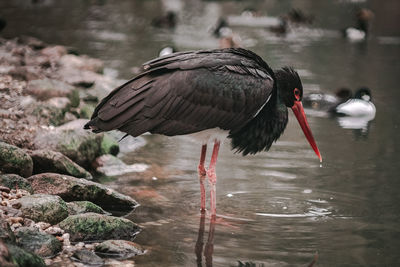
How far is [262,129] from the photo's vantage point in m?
7.01

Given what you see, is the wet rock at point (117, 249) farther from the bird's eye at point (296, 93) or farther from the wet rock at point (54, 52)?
the wet rock at point (54, 52)

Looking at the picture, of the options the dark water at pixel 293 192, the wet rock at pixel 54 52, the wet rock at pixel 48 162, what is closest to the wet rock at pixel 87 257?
the dark water at pixel 293 192

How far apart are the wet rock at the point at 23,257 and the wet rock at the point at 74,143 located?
3.35m

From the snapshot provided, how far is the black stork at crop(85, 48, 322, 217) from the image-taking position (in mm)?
6656

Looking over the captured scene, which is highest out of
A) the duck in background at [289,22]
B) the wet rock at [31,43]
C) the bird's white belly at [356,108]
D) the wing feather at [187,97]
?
the duck in background at [289,22]

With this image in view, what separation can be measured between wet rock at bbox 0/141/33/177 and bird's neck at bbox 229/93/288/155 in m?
2.06

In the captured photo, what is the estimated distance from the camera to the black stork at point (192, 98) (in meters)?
Answer: 6.66

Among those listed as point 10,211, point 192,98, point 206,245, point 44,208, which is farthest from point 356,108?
point 10,211

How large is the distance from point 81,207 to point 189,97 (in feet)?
4.80

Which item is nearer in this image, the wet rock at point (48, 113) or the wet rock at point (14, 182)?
the wet rock at point (14, 182)

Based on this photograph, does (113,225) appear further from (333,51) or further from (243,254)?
(333,51)

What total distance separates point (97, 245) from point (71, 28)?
16.3 m

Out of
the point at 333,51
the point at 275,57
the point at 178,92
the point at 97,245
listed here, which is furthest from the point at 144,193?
the point at 333,51

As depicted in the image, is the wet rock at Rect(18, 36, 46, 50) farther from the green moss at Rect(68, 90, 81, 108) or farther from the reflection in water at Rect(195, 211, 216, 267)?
the reflection in water at Rect(195, 211, 216, 267)
